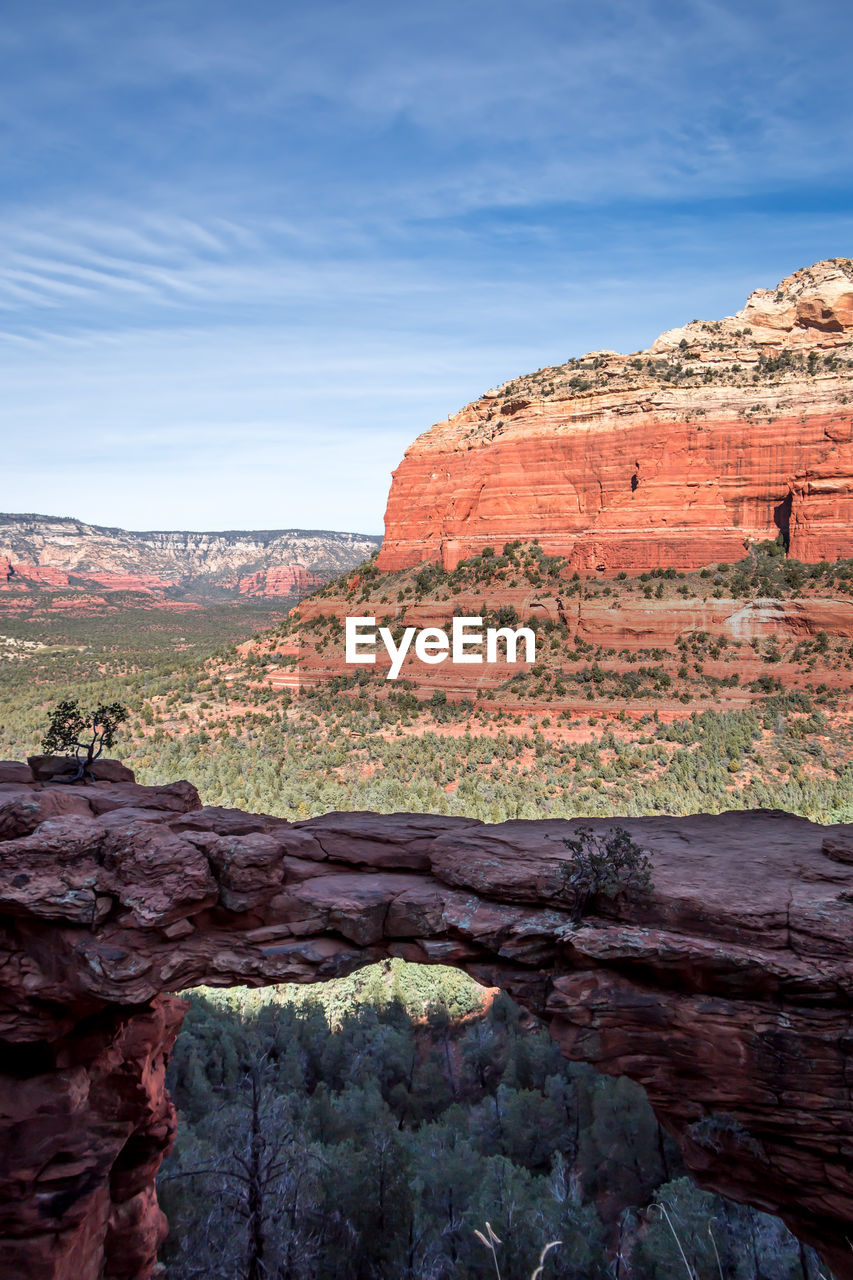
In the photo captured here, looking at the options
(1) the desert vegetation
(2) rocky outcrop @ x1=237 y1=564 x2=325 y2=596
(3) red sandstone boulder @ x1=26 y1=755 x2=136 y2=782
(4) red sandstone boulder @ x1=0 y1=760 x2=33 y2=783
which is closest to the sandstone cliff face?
(1) the desert vegetation

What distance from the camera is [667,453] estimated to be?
47.7m

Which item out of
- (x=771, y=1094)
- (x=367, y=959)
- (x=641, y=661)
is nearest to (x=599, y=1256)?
(x=771, y=1094)

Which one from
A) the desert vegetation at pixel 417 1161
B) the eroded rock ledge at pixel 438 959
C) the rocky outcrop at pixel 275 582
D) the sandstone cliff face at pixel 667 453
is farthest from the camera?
the rocky outcrop at pixel 275 582

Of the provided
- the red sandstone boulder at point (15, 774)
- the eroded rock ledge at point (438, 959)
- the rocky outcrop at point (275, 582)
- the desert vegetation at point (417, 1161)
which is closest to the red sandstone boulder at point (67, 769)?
the red sandstone boulder at point (15, 774)

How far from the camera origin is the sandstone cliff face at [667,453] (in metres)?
45.4

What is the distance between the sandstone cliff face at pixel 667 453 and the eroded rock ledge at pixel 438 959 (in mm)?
41695

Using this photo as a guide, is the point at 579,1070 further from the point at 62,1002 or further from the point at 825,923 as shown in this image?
the point at 62,1002

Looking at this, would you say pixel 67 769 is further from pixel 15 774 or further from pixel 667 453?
pixel 667 453

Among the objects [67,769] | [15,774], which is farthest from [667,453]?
[15,774]

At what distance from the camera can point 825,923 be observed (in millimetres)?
6605

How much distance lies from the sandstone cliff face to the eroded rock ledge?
41695 millimetres

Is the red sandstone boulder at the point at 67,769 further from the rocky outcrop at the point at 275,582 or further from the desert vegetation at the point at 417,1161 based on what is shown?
the rocky outcrop at the point at 275,582

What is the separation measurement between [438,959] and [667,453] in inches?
1821

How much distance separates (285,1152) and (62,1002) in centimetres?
634
